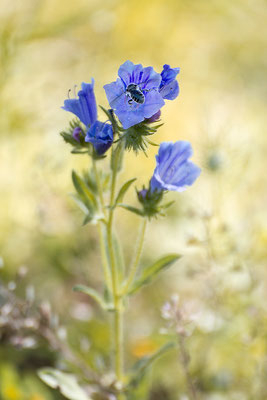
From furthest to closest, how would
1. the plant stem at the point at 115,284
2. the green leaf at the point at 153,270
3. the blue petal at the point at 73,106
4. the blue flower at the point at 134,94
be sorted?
1. the green leaf at the point at 153,270
2. the plant stem at the point at 115,284
3. the blue petal at the point at 73,106
4. the blue flower at the point at 134,94

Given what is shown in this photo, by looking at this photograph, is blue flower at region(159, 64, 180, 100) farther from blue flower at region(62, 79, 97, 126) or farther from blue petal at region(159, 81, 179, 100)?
blue flower at region(62, 79, 97, 126)

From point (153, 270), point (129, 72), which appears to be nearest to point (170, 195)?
point (153, 270)

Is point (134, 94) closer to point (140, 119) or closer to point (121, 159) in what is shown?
point (140, 119)

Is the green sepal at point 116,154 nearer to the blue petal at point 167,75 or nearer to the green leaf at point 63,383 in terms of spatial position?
the blue petal at point 167,75

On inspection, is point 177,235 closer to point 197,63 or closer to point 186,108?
point 186,108

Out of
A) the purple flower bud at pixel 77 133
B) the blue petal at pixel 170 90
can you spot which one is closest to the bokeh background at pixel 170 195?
the purple flower bud at pixel 77 133

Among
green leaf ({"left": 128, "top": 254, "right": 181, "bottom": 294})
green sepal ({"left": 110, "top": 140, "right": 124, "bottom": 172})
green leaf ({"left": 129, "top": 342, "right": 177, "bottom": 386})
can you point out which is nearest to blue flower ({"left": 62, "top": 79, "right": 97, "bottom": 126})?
green sepal ({"left": 110, "top": 140, "right": 124, "bottom": 172})

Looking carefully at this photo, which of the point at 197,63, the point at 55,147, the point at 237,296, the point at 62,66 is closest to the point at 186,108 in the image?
the point at 197,63
